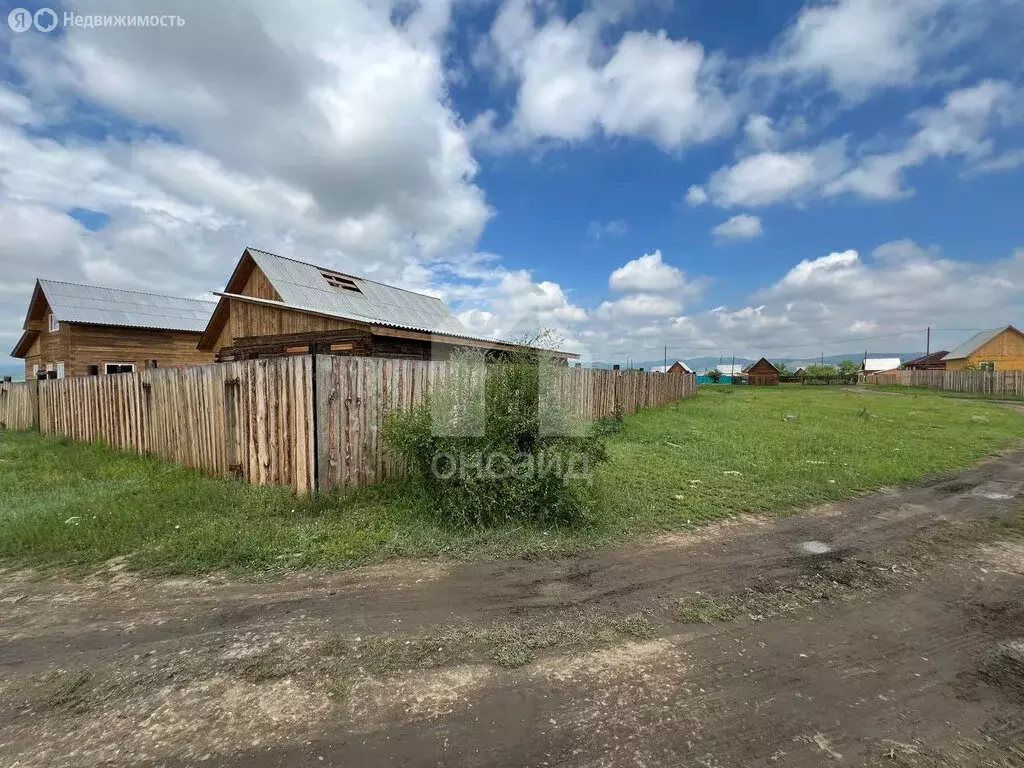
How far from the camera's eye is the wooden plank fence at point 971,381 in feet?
98.4

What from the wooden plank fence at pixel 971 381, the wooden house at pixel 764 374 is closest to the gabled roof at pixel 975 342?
the wooden plank fence at pixel 971 381

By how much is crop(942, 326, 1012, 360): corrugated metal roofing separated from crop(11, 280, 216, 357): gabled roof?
64.4 meters

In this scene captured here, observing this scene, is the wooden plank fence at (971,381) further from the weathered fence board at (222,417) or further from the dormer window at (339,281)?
the weathered fence board at (222,417)

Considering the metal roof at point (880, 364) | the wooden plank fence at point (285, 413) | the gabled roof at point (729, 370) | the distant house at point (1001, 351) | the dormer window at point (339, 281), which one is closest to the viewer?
the wooden plank fence at point (285, 413)

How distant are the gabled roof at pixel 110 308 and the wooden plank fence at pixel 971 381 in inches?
1935

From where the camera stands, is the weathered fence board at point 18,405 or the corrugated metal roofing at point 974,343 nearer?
the weathered fence board at point 18,405

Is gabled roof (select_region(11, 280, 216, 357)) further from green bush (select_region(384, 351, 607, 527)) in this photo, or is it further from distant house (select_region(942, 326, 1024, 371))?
distant house (select_region(942, 326, 1024, 371))

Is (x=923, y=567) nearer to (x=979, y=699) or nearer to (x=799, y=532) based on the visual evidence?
(x=799, y=532)

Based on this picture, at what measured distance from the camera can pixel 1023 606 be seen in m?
3.43

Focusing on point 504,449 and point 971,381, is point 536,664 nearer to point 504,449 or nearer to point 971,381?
point 504,449

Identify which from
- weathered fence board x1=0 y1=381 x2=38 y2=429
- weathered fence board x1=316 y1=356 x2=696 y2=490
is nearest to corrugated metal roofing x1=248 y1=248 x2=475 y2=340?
weathered fence board x1=316 y1=356 x2=696 y2=490

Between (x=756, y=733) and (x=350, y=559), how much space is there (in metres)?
3.35

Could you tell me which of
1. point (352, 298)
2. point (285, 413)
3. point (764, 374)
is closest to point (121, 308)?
point (352, 298)

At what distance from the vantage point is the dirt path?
7.06 feet
